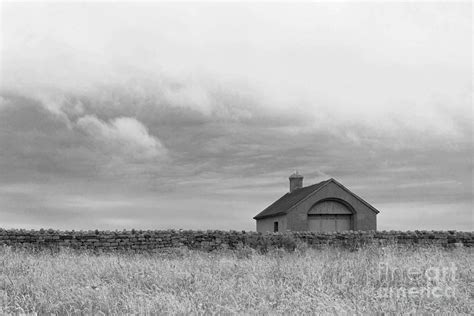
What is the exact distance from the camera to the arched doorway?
91.4 feet

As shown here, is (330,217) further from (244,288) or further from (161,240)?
(244,288)

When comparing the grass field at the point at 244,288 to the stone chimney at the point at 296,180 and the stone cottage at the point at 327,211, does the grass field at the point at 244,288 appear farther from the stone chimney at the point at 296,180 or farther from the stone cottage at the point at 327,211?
the stone chimney at the point at 296,180

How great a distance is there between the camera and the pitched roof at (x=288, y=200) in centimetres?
2811

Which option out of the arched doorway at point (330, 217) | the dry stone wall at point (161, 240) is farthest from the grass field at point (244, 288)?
the arched doorway at point (330, 217)

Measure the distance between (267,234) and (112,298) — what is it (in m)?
13.7

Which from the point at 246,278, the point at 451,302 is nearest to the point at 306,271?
the point at 246,278

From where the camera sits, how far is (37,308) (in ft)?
25.3

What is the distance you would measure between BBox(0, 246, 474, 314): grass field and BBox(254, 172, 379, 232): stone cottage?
15.8m

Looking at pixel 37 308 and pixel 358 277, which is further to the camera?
pixel 358 277

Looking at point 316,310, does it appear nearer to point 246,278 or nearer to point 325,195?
point 246,278

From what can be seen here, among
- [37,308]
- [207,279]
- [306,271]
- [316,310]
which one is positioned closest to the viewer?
[316,310]

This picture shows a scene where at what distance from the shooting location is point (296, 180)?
109 ft

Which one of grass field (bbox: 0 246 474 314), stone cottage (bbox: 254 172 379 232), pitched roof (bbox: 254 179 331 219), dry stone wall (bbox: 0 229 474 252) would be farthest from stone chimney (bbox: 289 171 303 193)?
grass field (bbox: 0 246 474 314)

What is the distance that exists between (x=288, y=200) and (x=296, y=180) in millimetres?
3274
